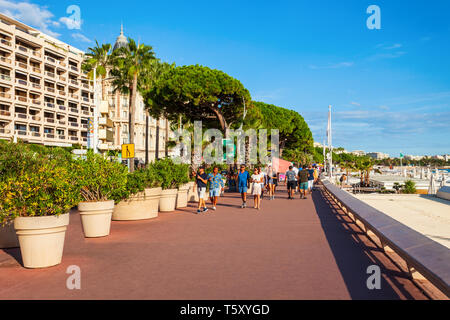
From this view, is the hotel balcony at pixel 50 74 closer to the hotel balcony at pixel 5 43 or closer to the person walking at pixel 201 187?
the hotel balcony at pixel 5 43

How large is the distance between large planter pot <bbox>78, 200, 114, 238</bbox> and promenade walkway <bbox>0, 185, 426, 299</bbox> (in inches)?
11.5

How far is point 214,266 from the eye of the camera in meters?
5.62

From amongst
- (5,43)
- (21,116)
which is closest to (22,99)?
(21,116)

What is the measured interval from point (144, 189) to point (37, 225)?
4.97 meters

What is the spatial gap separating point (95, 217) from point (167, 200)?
189 inches

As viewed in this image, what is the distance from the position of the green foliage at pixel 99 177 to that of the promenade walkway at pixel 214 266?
95 centimetres

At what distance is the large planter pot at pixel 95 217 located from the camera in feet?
25.9

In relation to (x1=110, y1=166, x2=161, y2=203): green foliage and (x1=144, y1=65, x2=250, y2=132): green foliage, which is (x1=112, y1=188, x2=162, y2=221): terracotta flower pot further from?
(x1=144, y1=65, x2=250, y2=132): green foliage

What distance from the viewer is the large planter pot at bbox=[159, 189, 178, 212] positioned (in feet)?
41.3

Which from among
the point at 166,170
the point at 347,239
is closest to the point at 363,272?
the point at 347,239

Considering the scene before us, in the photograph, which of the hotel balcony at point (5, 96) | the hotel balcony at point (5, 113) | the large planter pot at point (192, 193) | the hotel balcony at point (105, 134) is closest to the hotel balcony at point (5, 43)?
the hotel balcony at point (5, 96)

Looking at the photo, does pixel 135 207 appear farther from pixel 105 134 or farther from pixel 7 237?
pixel 105 134

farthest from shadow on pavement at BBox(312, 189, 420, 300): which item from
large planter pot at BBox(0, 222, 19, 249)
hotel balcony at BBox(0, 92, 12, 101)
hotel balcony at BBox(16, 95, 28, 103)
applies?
hotel balcony at BBox(16, 95, 28, 103)

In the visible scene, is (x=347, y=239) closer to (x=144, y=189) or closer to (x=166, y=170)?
(x=144, y=189)
